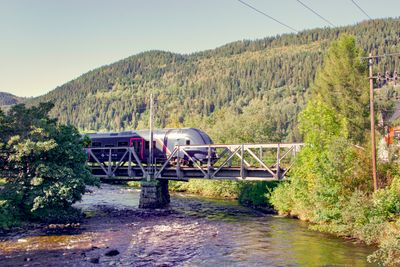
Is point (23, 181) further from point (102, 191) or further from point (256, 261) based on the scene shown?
point (102, 191)

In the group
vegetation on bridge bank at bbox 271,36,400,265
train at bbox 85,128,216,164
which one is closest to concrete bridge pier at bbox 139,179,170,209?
train at bbox 85,128,216,164

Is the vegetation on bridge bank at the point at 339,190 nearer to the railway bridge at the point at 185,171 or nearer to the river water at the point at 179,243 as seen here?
the river water at the point at 179,243

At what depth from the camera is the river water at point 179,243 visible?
20.9 metres

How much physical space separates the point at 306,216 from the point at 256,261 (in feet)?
39.0

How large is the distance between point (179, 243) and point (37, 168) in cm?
1166

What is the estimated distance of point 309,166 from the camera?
3019 cm

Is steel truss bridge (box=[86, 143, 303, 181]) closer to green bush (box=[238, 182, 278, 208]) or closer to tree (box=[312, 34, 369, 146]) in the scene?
green bush (box=[238, 182, 278, 208])

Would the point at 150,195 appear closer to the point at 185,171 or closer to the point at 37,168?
the point at 185,171

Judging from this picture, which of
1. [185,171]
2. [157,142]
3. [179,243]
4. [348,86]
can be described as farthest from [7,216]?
[348,86]

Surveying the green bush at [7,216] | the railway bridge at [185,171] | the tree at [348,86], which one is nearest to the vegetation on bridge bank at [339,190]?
the railway bridge at [185,171]

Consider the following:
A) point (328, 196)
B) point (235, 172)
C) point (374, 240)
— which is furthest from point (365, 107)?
point (374, 240)

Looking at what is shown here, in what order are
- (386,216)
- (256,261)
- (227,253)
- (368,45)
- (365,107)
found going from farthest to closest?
(368,45)
(365,107)
(386,216)
(227,253)
(256,261)

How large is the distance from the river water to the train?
23.5ft

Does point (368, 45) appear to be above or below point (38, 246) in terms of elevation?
above
